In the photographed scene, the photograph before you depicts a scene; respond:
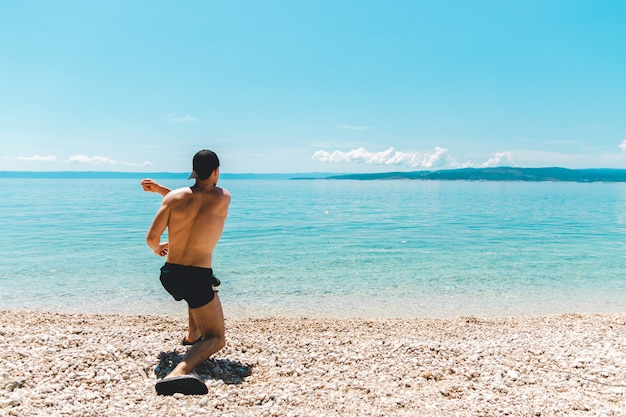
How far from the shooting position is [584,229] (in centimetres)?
3164

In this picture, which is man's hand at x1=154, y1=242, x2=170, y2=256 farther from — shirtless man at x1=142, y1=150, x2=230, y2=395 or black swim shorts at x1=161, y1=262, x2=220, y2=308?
black swim shorts at x1=161, y1=262, x2=220, y2=308

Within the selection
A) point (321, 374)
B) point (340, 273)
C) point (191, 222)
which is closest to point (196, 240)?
point (191, 222)

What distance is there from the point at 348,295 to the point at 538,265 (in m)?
9.44

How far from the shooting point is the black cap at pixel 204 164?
5.27m

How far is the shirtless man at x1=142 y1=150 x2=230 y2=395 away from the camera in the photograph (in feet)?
17.0

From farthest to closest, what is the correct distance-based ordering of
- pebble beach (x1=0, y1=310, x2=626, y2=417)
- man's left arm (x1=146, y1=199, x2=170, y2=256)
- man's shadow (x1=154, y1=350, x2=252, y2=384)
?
man's shadow (x1=154, y1=350, x2=252, y2=384), man's left arm (x1=146, y1=199, x2=170, y2=256), pebble beach (x1=0, y1=310, x2=626, y2=417)

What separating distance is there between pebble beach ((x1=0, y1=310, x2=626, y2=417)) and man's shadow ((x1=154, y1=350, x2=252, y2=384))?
0.05 feet

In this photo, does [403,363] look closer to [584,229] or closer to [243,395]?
[243,395]

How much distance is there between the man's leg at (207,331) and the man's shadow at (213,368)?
0.33m

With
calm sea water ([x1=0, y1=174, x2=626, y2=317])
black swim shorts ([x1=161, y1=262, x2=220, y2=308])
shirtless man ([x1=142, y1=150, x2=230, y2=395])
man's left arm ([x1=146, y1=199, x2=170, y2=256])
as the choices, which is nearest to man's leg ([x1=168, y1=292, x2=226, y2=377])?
shirtless man ([x1=142, y1=150, x2=230, y2=395])

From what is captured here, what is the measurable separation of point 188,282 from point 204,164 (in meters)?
1.44

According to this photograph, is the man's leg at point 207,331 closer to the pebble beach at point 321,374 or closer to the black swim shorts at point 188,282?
the black swim shorts at point 188,282

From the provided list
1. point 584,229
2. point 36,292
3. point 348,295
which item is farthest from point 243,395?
point 584,229

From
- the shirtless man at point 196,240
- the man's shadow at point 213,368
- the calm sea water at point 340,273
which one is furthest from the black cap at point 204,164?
the calm sea water at point 340,273
